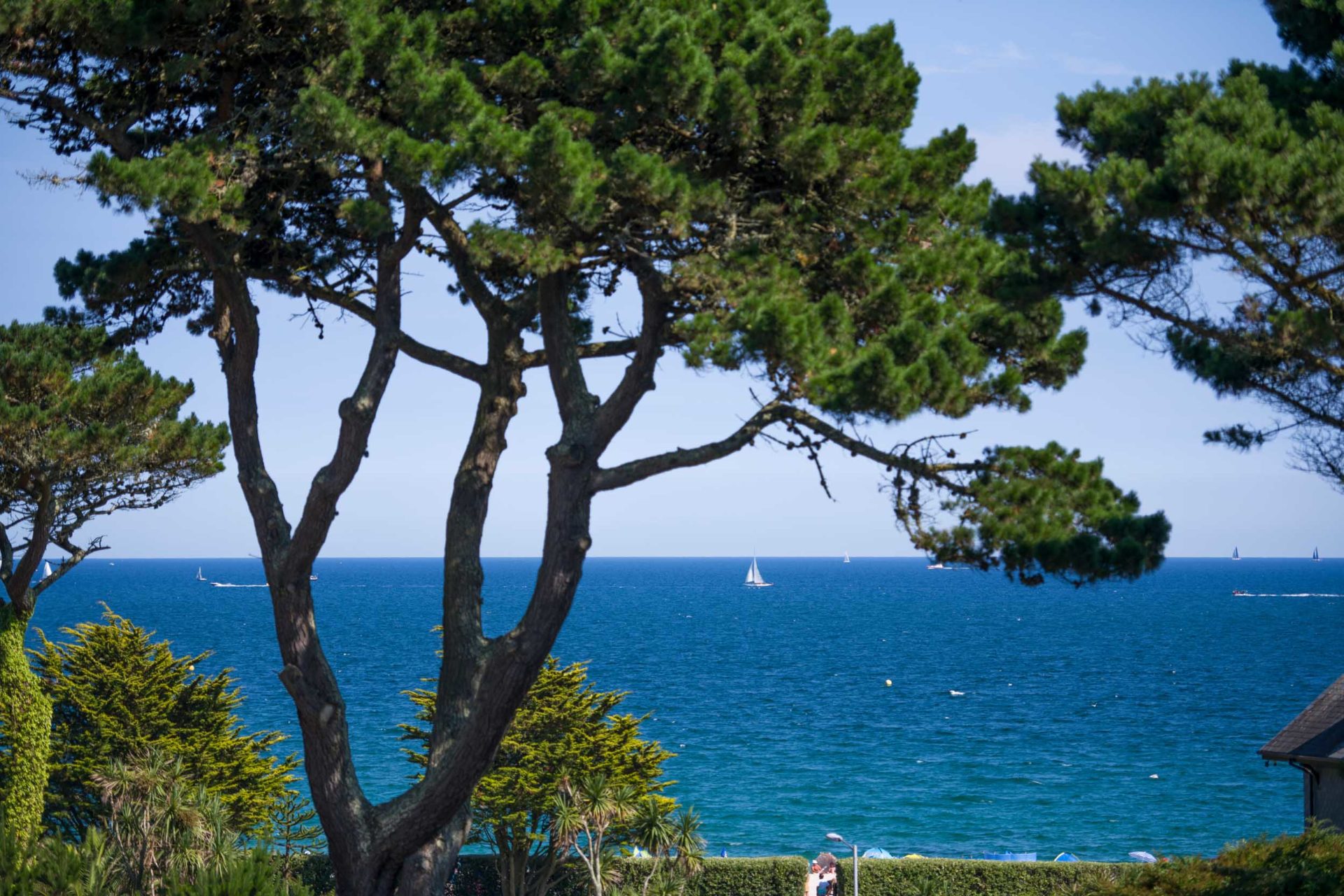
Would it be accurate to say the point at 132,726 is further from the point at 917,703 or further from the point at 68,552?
the point at 917,703

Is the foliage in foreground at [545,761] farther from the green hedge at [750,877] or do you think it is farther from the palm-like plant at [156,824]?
the palm-like plant at [156,824]

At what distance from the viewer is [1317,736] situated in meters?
13.4

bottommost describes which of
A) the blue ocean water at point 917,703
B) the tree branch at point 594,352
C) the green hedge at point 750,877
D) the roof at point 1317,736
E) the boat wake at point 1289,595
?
the blue ocean water at point 917,703

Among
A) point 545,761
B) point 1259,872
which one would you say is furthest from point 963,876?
point 1259,872

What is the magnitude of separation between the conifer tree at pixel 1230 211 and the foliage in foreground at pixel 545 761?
13776mm

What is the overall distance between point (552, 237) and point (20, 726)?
1083 centimetres

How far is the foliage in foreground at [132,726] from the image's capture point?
18609 millimetres

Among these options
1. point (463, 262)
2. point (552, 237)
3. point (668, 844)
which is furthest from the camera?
point (668, 844)

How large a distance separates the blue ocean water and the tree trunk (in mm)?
12858

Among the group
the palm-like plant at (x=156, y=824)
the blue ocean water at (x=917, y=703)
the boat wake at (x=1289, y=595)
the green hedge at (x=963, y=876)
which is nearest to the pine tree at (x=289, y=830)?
the palm-like plant at (x=156, y=824)

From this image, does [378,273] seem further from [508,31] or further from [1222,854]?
[1222,854]

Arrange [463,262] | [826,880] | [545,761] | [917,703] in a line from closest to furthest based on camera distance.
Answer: [463,262]
[545,761]
[826,880]
[917,703]

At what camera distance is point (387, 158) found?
8055mm

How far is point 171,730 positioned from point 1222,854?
1629cm
